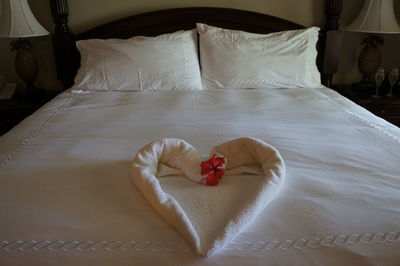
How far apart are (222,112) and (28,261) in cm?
114

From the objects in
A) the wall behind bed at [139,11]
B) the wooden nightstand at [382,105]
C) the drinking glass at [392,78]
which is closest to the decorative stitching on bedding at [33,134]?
the wall behind bed at [139,11]

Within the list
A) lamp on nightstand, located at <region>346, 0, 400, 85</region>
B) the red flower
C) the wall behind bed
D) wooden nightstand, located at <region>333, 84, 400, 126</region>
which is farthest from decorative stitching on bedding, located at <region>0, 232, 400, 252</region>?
the wall behind bed

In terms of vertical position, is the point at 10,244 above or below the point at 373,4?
below

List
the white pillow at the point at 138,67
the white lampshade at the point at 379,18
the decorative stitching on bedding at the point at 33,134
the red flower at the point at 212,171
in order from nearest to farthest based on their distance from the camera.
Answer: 1. the red flower at the point at 212,171
2. the decorative stitching on bedding at the point at 33,134
3. the white pillow at the point at 138,67
4. the white lampshade at the point at 379,18

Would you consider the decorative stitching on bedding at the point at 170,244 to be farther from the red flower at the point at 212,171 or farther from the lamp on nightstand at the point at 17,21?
the lamp on nightstand at the point at 17,21

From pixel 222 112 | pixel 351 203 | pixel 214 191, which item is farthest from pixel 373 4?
pixel 214 191

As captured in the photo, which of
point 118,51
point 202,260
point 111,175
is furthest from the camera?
point 118,51

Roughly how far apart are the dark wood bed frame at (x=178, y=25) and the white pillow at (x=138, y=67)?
28 cm

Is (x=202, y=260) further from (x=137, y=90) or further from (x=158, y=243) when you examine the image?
(x=137, y=90)

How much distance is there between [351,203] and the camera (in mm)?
943

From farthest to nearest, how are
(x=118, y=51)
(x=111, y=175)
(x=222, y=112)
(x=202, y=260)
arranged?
(x=118, y=51) → (x=222, y=112) → (x=111, y=175) → (x=202, y=260)

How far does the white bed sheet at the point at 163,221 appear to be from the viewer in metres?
0.80

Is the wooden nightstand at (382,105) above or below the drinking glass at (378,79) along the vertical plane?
below

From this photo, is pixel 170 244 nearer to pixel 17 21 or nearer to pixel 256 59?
pixel 256 59
